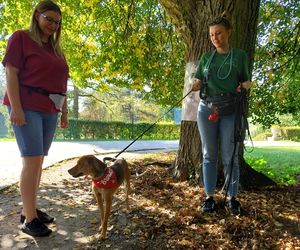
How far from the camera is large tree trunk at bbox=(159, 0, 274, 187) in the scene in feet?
17.5

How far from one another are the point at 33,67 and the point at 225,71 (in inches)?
83.3

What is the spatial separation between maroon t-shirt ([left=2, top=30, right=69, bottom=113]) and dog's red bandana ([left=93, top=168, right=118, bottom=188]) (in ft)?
2.98

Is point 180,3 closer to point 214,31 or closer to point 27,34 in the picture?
point 214,31

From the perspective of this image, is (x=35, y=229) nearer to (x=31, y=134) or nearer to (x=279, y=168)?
(x=31, y=134)

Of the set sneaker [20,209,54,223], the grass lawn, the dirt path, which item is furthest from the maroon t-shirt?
the grass lawn

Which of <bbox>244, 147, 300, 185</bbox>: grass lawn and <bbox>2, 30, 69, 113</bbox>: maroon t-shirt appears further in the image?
<bbox>244, 147, 300, 185</bbox>: grass lawn

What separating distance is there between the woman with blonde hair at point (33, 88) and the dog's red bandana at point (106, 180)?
0.64 m

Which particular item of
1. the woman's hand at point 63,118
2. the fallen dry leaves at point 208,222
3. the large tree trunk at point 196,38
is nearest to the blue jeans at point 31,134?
the woman's hand at point 63,118

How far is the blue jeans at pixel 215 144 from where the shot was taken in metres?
4.36

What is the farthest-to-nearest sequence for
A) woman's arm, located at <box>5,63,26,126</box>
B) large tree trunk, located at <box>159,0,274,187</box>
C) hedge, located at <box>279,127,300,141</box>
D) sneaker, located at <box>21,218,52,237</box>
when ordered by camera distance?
hedge, located at <box>279,127,300,141</box>, large tree trunk, located at <box>159,0,274,187</box>, sneaker, located at <box>21,218,52,237</box>, woman's arm, located at <box>5,63,26,126</box>

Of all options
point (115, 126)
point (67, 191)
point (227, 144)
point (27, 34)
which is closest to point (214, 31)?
point (227, 144)

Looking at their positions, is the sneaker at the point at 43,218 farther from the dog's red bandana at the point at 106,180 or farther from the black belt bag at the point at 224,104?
the black belt bag at the point at 224,104

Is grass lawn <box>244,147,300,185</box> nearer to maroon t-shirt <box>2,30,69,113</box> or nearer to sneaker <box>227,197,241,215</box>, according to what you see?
sneaker <box>227,197,241,215</box>

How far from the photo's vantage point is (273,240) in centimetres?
382
